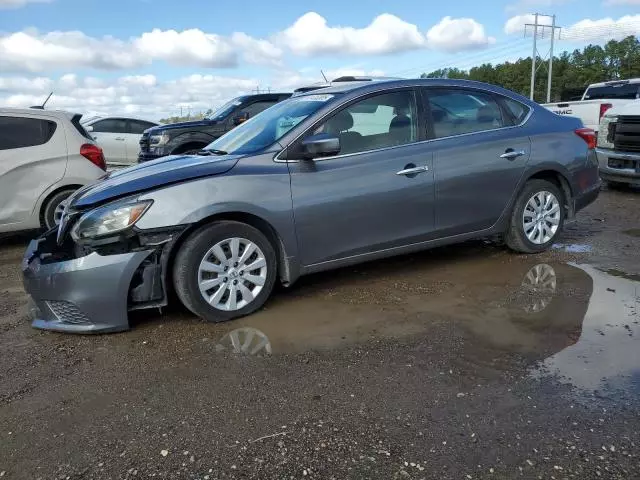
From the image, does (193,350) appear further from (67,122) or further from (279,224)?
(67,122)

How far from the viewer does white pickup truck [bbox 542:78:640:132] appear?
1177 centimetres

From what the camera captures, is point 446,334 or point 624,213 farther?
point 624,213

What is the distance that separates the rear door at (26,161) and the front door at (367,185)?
159 inches

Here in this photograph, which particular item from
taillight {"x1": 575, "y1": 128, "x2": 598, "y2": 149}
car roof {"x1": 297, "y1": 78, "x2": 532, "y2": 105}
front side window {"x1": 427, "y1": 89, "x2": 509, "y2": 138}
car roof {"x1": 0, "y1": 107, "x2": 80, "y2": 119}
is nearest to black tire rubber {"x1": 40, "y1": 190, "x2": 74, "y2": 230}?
car roof {"x1": 0, "y1": 107, "x2": 80, "y2": 119}

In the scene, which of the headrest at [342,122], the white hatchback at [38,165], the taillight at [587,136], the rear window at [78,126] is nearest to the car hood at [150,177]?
the headrest at [342,122]

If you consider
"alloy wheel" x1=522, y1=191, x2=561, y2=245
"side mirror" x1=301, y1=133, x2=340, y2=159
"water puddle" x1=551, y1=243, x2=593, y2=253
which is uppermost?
"side mirror" x1=301, y1=133, x2=340, y2=159

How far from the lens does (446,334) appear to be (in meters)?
3.73

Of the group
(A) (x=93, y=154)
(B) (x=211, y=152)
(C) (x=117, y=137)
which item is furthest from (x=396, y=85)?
(C) (x=117, y=137)

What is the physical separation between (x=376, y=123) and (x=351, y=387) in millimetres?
2387

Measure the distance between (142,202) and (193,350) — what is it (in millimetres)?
1062

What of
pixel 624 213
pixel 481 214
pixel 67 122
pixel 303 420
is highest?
pixel 67 122

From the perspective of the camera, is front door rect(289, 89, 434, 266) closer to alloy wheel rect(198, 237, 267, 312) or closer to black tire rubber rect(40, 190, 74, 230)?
alloy wheel rect(198, 237, 267, 312)

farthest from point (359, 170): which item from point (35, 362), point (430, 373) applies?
point (35, 362)

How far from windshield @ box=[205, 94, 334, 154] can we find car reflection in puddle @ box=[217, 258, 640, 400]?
1300 millimetres
